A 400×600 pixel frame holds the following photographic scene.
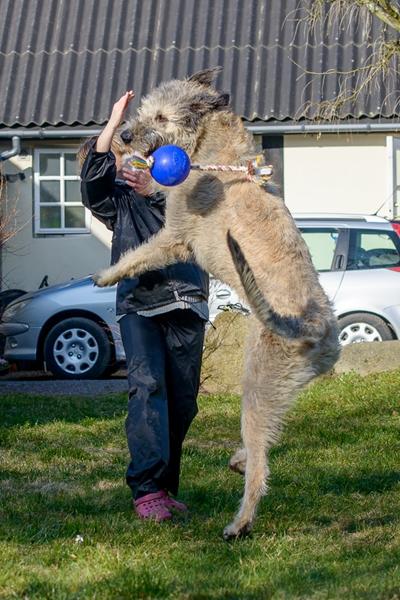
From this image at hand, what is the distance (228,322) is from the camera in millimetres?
11781

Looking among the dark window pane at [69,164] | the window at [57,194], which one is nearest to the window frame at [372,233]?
the window at [57,194]

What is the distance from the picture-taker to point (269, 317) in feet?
17.6

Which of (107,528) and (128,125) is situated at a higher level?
(128,125)

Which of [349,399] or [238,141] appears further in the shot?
[349,399]

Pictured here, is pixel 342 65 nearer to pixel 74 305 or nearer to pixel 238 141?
pixel 74 305

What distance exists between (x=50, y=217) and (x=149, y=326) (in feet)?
37.1

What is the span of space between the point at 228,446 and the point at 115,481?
1.71 m

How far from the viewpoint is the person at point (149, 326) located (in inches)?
226

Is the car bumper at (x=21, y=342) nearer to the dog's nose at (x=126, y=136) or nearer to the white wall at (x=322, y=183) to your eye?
the white wall at (x=322, y=183)

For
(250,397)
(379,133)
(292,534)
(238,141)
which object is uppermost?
(379,133)

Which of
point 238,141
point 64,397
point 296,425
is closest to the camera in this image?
point 238,141

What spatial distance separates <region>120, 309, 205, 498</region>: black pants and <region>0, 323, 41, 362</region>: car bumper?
307 inches

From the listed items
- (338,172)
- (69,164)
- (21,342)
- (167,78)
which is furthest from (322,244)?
(69,164)

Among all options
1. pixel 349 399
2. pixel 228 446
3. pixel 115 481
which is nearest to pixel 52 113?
pixel 349 399
